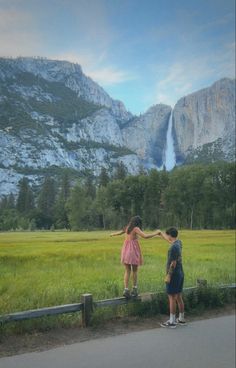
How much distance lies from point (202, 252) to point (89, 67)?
592 cm

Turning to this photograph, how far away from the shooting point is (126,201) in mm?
13383

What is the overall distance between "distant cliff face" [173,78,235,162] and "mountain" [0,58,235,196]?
0.11 ft

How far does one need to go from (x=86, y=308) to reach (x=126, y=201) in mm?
4229

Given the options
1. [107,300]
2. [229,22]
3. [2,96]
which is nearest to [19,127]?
[2,96]

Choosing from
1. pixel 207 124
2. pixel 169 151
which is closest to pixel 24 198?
pixel 169 151

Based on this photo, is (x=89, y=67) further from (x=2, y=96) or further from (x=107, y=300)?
(x=107, y=300)

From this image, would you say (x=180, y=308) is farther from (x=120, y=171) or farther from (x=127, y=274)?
(x=120, y=171)

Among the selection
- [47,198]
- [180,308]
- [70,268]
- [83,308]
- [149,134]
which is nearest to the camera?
[83,308]

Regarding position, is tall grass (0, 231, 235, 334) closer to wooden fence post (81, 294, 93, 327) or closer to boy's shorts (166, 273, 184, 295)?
wooden fence post (81, 294, 93, 327)

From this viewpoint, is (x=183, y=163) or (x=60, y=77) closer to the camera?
(x=60, y=77)

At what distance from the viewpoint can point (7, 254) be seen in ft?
35.0

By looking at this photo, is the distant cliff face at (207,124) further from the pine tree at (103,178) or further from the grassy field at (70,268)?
the grassy field at (70,268)

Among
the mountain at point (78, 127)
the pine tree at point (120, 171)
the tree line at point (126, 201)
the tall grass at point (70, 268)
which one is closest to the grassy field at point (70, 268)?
the tall grass at point (70, 268)

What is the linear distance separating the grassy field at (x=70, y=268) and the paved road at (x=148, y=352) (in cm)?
184
